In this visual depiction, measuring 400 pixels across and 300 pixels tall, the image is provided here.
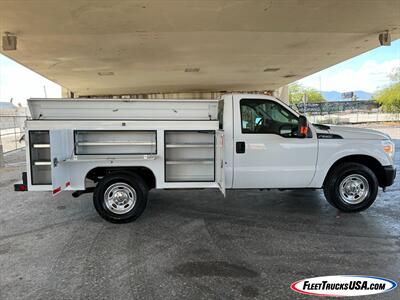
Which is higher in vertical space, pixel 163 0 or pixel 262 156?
pixel 163 0

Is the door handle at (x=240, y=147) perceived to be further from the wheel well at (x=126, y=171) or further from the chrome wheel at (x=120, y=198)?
the chrome wheel at (x=120, y=198)

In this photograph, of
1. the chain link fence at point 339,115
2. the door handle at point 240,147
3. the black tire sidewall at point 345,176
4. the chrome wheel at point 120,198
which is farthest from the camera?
the chain link fence at point 339,115

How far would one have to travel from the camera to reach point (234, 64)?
12344mm

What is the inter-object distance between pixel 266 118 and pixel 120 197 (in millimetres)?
2832

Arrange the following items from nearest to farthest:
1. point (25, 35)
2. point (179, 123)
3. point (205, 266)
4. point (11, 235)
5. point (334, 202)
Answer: point (205, 266), point (11, 235), point (179, 123), point (334, 202), point (25, 35)

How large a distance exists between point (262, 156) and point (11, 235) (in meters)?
4.18

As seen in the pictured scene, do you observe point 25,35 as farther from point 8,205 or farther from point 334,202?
point 334,202

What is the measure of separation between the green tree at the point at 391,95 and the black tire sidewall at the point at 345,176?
49.4 meters

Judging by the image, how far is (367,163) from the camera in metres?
5.84

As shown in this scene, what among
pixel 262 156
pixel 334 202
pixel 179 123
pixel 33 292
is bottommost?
pixel 33 292

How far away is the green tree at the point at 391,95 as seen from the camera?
4831cm

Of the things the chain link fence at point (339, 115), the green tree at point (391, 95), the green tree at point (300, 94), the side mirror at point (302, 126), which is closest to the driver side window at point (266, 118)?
the side mirror at point (302, 126)

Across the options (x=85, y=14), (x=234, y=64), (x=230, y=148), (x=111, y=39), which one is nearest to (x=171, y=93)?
(x=234, y=64)

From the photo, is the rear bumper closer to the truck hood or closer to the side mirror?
the truck hood
